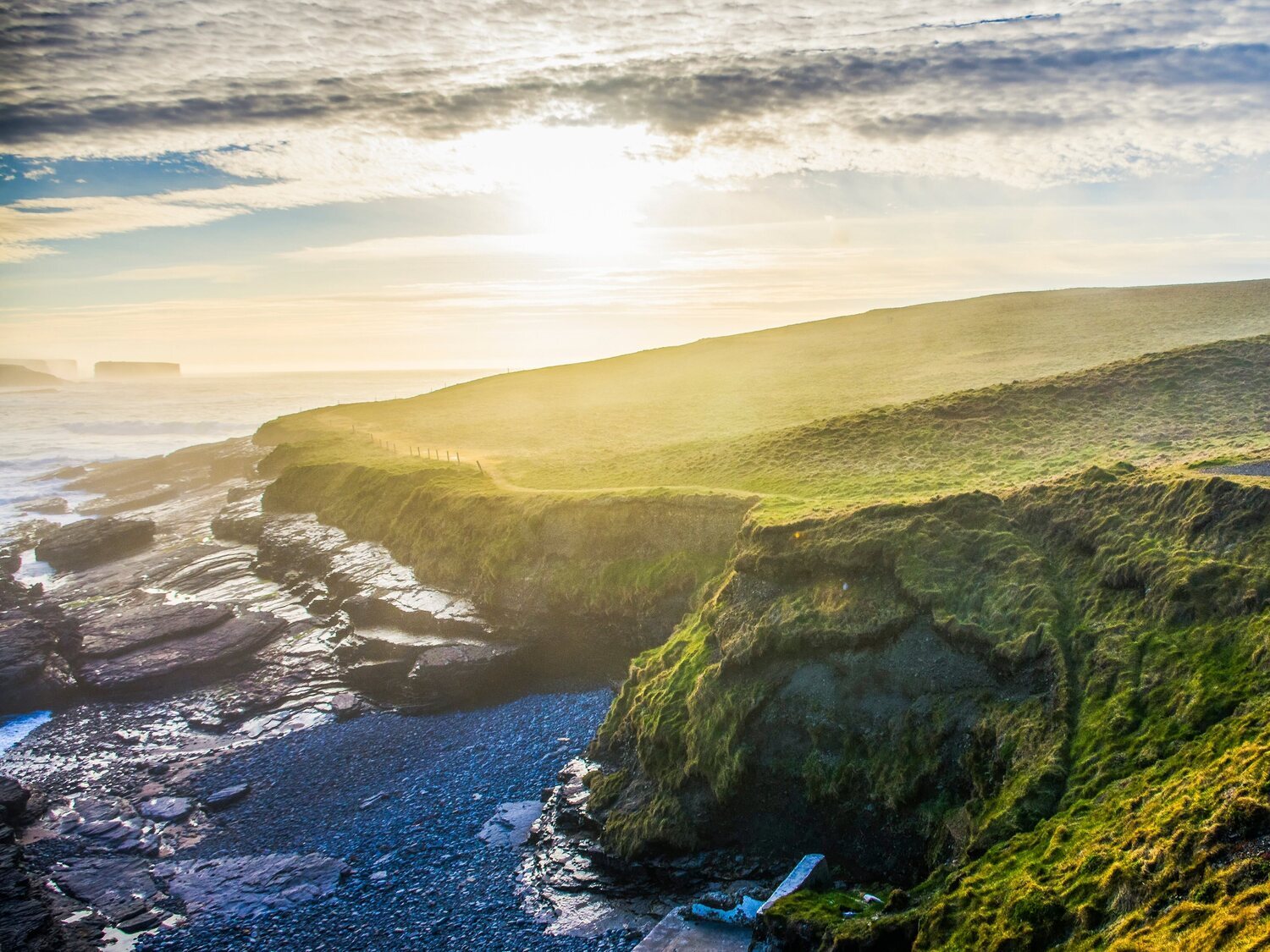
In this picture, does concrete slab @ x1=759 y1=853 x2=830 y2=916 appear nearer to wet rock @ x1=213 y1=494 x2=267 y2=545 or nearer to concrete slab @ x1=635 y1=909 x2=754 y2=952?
concrete slab @ x1=635 y1=909 x2=754 y2=952

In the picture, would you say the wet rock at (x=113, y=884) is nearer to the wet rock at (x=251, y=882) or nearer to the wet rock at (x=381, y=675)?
the wet rock at (x=251, y=882)

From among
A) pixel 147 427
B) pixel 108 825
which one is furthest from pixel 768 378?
pixel 147 427

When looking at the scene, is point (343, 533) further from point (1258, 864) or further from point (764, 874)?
point (1258, 864)

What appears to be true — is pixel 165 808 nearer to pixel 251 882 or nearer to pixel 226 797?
pixel 226 797

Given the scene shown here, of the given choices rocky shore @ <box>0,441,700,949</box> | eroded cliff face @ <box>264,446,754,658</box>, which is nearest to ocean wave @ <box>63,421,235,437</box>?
rocky shore @ <box>0,441,700,949</box>

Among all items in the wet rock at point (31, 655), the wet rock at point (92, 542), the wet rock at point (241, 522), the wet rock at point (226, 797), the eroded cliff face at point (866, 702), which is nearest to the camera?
the eroded cliff face at point (866, 702)

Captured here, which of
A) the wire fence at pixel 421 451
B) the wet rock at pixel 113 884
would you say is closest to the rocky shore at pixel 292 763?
the wet rock at pixel 113 884
